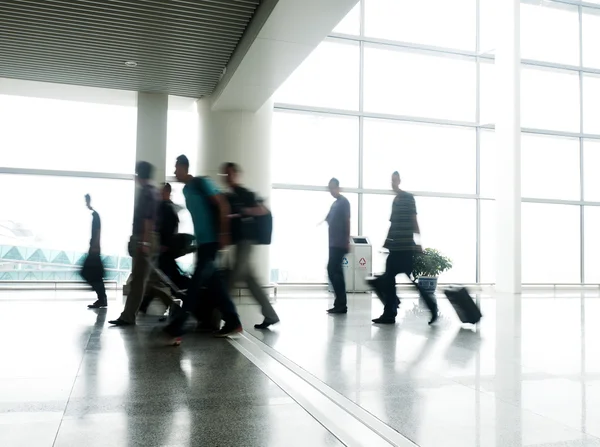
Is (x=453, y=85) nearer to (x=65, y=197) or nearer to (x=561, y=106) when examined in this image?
(x=561, y=106)

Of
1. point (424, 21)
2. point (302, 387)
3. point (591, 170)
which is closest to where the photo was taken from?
point (302, 387)

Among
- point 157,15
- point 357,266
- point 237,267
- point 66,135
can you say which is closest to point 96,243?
point 157,15

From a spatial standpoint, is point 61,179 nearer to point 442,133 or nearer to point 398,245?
point 398,245

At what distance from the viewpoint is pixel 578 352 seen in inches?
189

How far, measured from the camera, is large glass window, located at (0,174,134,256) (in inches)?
475

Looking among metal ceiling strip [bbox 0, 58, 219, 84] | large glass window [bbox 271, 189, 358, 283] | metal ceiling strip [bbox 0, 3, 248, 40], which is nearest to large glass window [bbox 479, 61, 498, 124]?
large glass window [bbox 271, 189, 358, 283]

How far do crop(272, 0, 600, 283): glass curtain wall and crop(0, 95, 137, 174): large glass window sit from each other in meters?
3.57

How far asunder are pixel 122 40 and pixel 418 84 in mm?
8321

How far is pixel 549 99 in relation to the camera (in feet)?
50.3

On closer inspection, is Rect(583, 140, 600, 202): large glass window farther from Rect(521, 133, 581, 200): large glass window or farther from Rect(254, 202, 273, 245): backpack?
Rect(254, 202, 273, 245): backpack

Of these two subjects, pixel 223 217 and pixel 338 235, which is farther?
pixel 338 235

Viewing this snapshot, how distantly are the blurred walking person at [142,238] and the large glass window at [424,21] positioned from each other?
936cm

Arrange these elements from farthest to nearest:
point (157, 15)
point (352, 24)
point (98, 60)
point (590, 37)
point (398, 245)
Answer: point (590, 37) < point (352, 24) < point (98, 60) < point (157, 15) < point (398, 245)

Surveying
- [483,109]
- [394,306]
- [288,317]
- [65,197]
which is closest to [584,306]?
[394,306]
